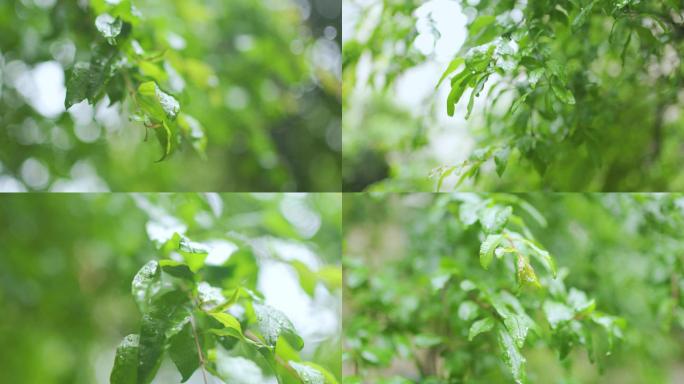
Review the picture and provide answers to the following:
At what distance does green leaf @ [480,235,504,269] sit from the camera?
0.61 metres

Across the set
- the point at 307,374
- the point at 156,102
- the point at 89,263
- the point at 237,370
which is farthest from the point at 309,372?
the point at 89,263

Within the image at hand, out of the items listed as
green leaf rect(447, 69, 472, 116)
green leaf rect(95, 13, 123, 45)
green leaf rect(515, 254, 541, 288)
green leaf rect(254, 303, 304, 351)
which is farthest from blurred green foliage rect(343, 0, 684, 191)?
green leaf rect(95, 13, 123, 45)

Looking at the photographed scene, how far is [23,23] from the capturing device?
4.31 ft

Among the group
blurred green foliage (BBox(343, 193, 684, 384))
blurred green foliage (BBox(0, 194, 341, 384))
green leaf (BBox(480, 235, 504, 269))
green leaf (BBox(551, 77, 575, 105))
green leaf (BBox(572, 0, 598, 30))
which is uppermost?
green leaf (BBox(572, 0, 598, 30))

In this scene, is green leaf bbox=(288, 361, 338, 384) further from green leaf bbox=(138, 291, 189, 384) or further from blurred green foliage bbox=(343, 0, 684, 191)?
blurred green foliage bbox=(343, 0, 684, 191)

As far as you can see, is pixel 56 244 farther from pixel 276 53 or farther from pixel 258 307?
pixel 258 307

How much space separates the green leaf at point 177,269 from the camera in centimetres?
61

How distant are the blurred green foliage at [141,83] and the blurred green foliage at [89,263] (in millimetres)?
102

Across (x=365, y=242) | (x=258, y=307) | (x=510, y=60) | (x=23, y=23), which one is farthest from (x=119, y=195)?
(x=510, y=60)

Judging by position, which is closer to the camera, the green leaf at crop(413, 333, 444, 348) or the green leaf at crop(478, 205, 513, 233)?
the green leaf at crop(478, 205, 513, 233)

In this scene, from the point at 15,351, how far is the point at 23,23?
909 millimetres

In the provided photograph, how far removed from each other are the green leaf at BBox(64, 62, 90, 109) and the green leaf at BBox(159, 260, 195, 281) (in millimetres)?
203

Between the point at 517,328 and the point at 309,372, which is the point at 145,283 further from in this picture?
the point at 517,328

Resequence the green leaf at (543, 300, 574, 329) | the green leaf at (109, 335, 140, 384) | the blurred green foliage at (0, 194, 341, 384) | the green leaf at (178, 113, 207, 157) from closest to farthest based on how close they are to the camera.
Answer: the green leaf at (109, 335, 140, 384) < the green leaf at (543, 300, 574, 329) < the green leaf at (178, 113, 207, 157) < the blurred green foliage at (0, 194, 341, 384)
